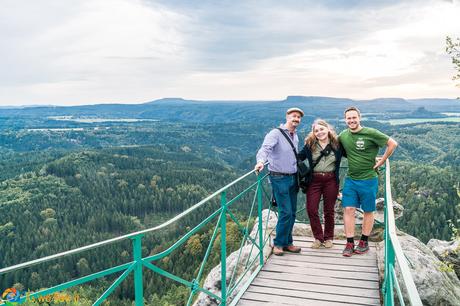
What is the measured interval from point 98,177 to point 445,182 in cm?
10743

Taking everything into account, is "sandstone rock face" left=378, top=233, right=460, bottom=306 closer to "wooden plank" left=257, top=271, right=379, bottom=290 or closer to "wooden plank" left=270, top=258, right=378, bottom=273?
"wooden plank" left=270, top=258, right=378, bottom=273

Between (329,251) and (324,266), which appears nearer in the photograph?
(324,266)

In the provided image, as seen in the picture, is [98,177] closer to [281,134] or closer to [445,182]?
[445,182]

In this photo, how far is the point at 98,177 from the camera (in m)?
134

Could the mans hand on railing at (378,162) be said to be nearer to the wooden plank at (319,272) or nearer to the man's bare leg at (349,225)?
the man's bare leg at (349,225)

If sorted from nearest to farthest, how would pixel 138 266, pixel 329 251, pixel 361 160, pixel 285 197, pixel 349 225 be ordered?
pixel 138 266 → pixel 361 160 → pixel 285 197 → pixel 349 225 → pixel 329 251

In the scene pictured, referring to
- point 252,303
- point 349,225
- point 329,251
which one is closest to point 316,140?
point 349,225

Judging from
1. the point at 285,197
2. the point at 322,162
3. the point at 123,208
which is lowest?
the point at 123,208

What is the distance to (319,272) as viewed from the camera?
560cm

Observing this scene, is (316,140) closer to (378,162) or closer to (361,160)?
(361,160)

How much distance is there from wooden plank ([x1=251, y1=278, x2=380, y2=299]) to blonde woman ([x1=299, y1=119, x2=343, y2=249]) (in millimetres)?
1227

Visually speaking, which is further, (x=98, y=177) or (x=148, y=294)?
Answer: (x=98, y=177)

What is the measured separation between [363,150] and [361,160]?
0.15 meters

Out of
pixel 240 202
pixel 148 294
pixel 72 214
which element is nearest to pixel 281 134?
pixel 148 294
